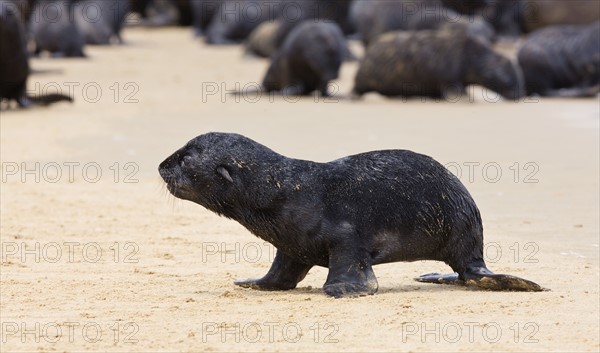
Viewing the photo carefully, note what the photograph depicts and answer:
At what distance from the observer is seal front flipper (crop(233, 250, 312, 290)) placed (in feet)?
20.4

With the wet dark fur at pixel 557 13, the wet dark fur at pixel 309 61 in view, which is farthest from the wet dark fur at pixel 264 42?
the wet dark fur at pixel 309 61

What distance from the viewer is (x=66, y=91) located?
1722 centimetres

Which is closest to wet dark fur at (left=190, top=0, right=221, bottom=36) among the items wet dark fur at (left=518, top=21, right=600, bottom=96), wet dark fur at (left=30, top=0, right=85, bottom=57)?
wet dark fur at (left=30, top=0, right=85, bottom=57)

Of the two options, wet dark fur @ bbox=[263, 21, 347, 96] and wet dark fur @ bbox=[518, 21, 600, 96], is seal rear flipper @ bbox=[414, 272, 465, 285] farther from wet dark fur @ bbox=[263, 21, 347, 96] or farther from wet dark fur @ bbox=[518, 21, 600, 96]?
wet dark fur @ bbox=[518, 21, 600, 96]

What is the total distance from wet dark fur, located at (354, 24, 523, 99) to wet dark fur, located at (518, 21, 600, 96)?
0.93 m

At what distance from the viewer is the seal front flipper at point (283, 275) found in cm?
621

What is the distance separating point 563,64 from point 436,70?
7.50 feet

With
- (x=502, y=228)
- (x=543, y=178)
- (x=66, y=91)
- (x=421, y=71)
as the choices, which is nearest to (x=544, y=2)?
(x=421, y=71)

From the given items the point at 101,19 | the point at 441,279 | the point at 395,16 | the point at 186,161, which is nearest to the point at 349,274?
the point at 441,279

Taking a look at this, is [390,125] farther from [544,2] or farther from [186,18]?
[186,18]

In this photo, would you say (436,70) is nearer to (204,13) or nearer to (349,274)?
(349,274)

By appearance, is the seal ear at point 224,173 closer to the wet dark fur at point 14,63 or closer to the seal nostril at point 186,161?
the seal nostril at point 186,161

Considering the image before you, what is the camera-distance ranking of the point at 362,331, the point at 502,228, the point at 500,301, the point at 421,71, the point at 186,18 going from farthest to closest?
1. the point at 186,18
2. the point at 421,71
3. the point at 502,228
4. the point at 500,301
5. the point at 362,331

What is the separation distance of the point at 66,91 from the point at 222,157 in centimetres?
1164
